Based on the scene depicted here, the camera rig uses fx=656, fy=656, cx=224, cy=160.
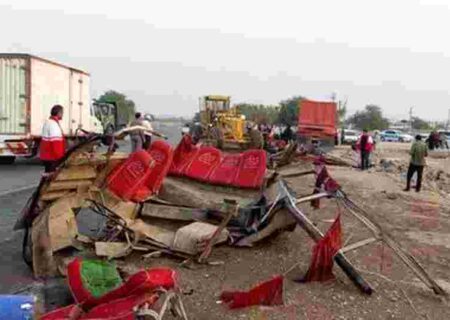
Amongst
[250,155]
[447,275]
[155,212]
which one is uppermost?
[250,155]

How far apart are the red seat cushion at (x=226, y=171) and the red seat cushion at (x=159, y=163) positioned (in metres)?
0.73

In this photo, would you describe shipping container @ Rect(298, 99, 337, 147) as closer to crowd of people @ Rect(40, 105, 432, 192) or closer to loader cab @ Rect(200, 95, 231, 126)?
crowd of people @ Rect(40, 105, 432, 192)

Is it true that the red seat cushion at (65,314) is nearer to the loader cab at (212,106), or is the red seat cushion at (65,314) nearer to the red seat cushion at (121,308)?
the red seat cushion at (121,308)

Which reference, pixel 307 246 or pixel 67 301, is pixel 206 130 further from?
pixel 67 301

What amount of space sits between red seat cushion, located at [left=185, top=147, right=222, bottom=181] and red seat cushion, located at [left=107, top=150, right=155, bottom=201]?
1.00 metres

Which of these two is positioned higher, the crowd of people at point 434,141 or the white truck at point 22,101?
the white truck at point 22,101

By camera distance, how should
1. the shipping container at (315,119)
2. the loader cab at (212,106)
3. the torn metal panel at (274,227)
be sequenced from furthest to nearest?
the shipping container at (315,119)
the loader cab at (212,106)
the torn metal panel at (274,227)

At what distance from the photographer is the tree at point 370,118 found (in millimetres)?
119250

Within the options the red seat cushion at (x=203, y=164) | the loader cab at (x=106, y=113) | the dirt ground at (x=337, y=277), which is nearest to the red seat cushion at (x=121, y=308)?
the dirt ground at (x=337, y=277)

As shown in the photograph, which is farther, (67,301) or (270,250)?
(270,250)

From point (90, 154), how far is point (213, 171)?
6.99ft

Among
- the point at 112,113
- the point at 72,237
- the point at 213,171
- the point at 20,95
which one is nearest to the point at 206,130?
the point at 112,113

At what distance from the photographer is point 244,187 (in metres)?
9.30

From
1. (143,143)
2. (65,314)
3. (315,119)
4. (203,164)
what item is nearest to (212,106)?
(315,119)
